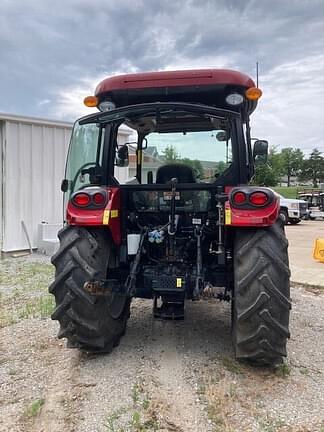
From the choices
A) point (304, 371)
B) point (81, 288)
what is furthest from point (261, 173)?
point (81, 288)

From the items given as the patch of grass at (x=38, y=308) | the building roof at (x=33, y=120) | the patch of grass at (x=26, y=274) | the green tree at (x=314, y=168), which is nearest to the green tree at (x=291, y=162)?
the green tree at (x=314, y=168)

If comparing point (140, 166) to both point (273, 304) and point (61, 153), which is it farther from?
point (61, 153)

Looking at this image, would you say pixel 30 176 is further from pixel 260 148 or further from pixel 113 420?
pixel 113 420

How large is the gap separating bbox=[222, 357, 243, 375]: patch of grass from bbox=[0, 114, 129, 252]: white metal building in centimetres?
663

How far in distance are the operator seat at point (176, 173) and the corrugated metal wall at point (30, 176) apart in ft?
18.8

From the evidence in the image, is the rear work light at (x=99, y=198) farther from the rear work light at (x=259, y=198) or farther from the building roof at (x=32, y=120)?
the building roof at (x=32, y=120)

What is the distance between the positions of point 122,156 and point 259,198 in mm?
1610

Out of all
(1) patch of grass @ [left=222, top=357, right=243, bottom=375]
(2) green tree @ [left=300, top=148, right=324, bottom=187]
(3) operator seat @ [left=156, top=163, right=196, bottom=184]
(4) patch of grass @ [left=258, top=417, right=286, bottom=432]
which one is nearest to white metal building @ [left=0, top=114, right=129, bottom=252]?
(3) operator seat @ [left=156, top=163, right=196, bottom=184]

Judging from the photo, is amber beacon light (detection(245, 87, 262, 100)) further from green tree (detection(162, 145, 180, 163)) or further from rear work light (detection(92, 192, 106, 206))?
rear work light (detection(92, 192, 106, 206))

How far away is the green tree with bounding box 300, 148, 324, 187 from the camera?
56.0 meters

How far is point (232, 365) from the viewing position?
130 inches

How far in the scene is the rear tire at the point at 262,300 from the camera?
3.00 meters

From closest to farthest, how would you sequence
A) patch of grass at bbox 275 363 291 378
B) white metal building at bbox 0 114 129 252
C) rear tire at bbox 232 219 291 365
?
rear tire at bbox 232 219 291 365 → patch of grass at bbox 275 363 291 378 → white metal building at bbox 0 114 129 252

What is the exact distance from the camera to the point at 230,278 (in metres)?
3.52
